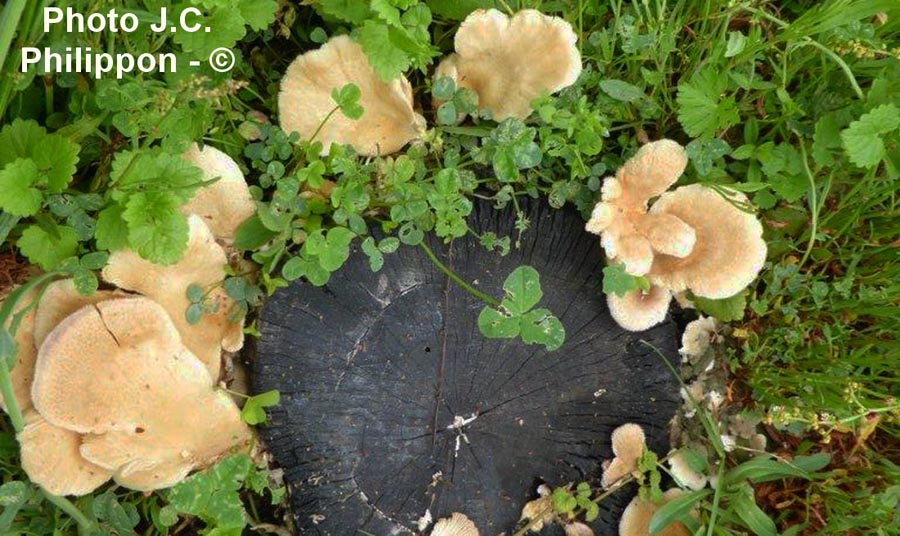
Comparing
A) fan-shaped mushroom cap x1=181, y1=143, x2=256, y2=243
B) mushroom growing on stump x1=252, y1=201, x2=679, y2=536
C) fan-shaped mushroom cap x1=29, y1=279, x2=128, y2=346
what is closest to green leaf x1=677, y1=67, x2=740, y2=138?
mushroom growing on stump x1=252, y1=201, x2=679, y2=536

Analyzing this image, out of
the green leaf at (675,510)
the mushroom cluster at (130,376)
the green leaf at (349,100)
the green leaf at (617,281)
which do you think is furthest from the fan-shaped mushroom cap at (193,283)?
the green leaf at (675,510)

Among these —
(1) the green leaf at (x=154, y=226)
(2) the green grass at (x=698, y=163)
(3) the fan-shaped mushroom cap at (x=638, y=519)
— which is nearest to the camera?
(1) the green leaf at (x=154, y=226)

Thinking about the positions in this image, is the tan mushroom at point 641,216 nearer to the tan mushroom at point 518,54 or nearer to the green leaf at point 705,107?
the green leaf at point 705,107

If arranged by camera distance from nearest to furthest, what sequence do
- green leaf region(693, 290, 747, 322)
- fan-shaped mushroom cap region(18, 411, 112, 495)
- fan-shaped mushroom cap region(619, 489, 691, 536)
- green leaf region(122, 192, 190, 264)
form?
green leaf region(122, 192, 190, 264), fan-shaped mushroom cap region(18, 411, 112, 495), fan-shaped mushroom cap region(619, 489, 691, 536), green leaf region(693, 290, 747, 322)

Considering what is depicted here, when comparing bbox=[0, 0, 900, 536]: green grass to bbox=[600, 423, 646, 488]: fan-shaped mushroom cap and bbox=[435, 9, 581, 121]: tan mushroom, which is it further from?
bbox=[600, 423, 646, 488]: fan-shaped mushroom cap

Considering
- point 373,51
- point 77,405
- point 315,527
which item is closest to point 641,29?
point 373,51

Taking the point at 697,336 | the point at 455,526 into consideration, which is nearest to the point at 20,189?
the point at 455,526
